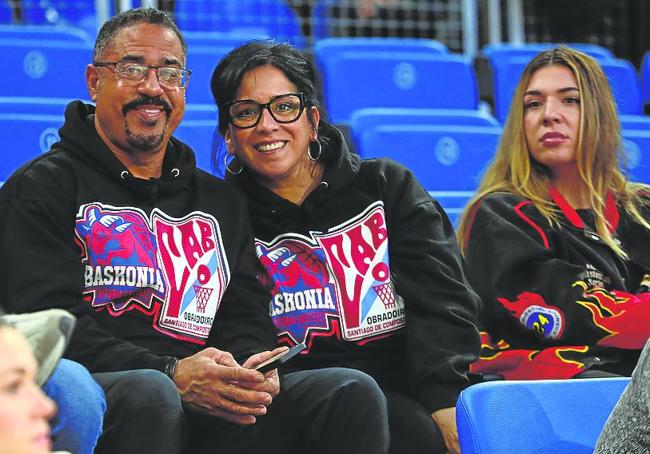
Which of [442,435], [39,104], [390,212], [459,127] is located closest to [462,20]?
[459,127]

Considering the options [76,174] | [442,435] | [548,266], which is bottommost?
[442,435]

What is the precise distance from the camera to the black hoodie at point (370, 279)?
98.8 inches

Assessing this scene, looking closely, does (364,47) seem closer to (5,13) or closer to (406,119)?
(406,119)

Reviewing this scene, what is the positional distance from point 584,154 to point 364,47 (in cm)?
164

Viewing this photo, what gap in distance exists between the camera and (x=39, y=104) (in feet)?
10.8

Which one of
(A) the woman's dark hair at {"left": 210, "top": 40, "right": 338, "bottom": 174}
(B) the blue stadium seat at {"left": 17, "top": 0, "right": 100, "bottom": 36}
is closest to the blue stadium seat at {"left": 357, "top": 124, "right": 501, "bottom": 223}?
(A) the woman's dark hair at {"left": 210, "top": 40, "right": 338, "bottom": 174}

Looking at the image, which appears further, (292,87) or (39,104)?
(39,104)

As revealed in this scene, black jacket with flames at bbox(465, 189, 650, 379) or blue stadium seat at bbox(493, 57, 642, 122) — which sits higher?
blue stadium seat at bbox(493, 57, 642, 122)

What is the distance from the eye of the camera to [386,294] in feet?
8.45

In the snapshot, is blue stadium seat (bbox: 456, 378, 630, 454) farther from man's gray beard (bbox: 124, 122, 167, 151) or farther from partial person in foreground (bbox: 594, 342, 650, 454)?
man's gray beard (bbox: 124, 122, 167, 151)

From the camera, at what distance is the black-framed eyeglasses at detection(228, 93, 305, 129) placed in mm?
2635

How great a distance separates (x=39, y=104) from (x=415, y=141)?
1.09 meters

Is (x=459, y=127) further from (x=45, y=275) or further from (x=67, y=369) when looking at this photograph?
(x=67, y=369)

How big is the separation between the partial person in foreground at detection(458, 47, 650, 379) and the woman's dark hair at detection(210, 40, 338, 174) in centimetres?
50
